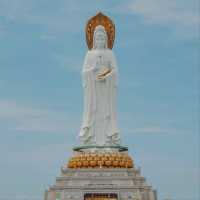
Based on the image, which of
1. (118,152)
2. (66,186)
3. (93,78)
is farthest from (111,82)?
(66,186)

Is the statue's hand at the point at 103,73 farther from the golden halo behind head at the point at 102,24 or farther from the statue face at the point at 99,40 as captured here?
the golden halo behind head at the point at 102,24

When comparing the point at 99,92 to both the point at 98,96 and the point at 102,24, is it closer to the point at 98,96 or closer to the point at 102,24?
the point at 98,96

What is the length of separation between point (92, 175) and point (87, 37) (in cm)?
589

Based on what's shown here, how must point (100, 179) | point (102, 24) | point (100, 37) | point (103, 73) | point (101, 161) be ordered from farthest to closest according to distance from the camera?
point (102, 24) < point (100, 37) < point (103, 73) < point (101, 161) < point (100, 179)

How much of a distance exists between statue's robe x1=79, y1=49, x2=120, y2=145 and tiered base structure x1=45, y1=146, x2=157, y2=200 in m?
0.91

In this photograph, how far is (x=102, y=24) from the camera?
25812 millimetres

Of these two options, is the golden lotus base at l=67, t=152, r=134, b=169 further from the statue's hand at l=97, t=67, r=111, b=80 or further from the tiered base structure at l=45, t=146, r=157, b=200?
the statue's hand at l=97, t=67, r=111, b=80

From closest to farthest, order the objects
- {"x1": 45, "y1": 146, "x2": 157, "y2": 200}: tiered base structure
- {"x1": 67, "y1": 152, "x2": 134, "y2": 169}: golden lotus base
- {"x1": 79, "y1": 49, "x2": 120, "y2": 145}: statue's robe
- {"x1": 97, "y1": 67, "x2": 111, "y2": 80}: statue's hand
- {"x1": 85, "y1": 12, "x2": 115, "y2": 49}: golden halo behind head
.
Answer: {"x1": 45, "y1": 146, "x2": 157, "y2": 200}: tiered base structure → {"x1": 67, "y1": 152, "x2": 134, "y2": 169}: golden lotus base → {"x1": 79, "y1": 49, "x2": 120, "y2": 145}: statue's robe → {"x1": 97, "y1": 67, "x2": 111, "y2": 80}: statue's hand → {"x1": 85, "y1": 12, "x2": 115, "y2": 49}: golden halo behind head

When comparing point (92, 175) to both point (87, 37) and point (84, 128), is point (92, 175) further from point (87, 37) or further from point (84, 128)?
point (87, 37)

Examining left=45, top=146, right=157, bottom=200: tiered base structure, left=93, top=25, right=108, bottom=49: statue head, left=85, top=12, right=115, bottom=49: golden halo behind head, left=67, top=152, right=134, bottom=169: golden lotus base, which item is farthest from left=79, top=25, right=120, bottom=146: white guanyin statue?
left=67, top=152, right=134, bottom=169: golden lotus base

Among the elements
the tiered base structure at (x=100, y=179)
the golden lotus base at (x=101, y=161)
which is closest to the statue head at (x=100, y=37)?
the tiered base structure at (x=100, y=179)

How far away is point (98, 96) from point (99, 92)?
0.16 m

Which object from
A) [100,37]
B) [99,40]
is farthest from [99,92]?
[100,37]

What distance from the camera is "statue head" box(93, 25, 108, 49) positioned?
2548cm
